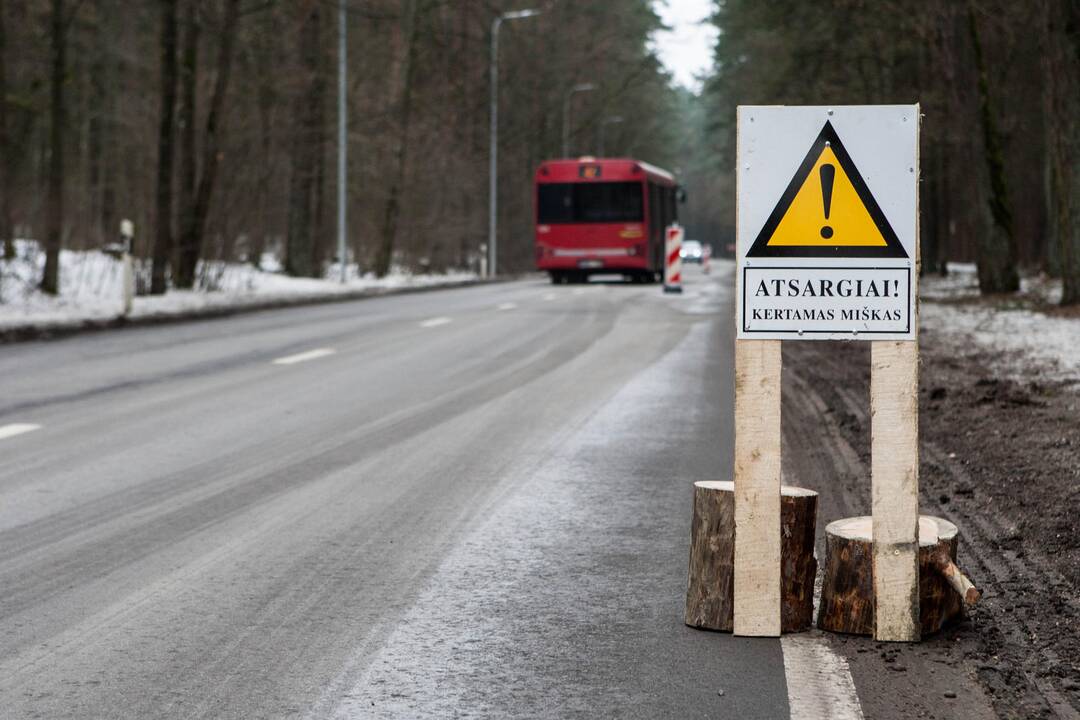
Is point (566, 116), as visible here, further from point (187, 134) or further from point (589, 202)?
point (187, 134)

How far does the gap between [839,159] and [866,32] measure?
99.7 ft

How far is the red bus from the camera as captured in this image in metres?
38.6

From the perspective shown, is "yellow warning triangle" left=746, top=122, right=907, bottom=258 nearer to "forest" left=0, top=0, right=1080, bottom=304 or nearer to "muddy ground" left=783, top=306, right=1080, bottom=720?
Answer: "muddy ground" left=783, top=306, right=1080, bottom=720

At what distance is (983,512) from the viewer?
A: 671 centimetres

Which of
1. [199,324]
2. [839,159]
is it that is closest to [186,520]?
[839,159]

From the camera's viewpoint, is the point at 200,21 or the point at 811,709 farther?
the point at 200,21

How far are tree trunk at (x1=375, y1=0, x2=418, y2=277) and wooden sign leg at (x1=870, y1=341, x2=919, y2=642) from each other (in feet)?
117

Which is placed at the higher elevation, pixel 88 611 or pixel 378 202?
pixel 378 202

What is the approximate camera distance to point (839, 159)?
16.0 feet

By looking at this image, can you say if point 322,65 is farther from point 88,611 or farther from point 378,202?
point 88,611

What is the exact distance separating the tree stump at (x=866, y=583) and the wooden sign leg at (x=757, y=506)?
20cm

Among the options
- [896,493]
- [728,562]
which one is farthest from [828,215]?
[728,562]

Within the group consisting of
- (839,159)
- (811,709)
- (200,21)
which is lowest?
(811,709)

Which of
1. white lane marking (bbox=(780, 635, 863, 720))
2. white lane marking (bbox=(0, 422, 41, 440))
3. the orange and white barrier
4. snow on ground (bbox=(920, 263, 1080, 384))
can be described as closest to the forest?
snow on ground (bbox=(920, 263, 1080, 384))
